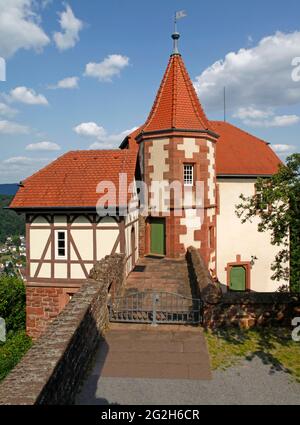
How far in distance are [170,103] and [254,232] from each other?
880cm

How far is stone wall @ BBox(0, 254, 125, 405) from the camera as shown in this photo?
4246mm

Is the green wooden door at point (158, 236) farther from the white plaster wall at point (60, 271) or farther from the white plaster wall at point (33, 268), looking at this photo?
the white plaster wall at point (33, 268)

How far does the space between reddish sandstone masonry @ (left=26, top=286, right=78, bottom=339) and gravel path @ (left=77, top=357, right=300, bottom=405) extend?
9.26 metres

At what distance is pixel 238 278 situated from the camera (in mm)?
20594

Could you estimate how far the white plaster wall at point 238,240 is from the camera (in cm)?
1997

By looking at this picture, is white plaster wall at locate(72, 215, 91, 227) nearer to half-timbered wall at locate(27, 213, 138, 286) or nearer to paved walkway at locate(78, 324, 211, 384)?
half-timbered wall at locate(27, 213, 138, 286)

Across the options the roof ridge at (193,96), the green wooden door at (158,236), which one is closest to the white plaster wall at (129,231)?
the green wooden door at (158,236)

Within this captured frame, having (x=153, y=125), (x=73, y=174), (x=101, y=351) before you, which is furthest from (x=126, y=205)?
(x=101, y=351)

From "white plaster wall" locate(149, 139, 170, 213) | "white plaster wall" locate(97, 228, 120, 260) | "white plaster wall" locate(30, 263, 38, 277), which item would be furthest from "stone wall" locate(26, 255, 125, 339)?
"white plaster wall" locate(149, 139, 170, 213)

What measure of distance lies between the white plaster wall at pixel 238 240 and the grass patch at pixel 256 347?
1158cm

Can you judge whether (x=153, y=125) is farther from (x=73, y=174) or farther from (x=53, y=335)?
(x=53, y=335)

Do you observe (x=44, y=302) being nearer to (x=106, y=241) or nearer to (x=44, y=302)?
(x=44, y=302)

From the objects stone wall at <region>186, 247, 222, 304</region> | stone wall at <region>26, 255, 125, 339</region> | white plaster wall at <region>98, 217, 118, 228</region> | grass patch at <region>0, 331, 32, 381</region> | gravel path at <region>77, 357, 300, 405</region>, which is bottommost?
grass patch at <region>0, 331, 32, 381</region>
